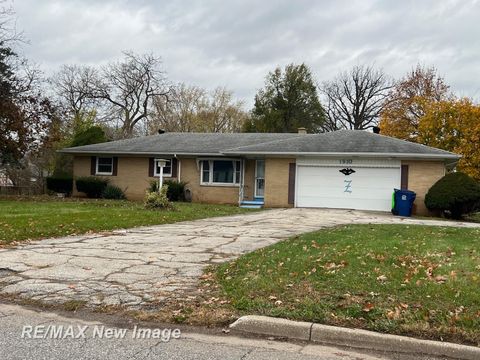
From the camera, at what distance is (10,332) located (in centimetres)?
430

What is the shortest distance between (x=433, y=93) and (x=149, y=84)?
2816cm

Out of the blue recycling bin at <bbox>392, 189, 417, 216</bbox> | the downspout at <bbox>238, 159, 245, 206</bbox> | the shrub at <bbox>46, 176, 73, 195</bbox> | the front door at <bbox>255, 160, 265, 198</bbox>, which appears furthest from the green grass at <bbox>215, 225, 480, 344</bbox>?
the shrub at <bbox>46, 176, 73, 195</bbox>

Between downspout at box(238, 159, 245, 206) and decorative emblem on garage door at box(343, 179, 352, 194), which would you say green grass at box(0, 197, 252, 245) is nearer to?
downspout at box(238, 159, 245, 206)

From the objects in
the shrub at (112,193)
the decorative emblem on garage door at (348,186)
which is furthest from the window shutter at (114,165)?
the decorative emblem on garage door at (348,186)

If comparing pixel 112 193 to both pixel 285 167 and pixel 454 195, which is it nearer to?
pixel 285 167

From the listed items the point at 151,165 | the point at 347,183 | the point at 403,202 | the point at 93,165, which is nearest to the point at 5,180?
the point at 93,165

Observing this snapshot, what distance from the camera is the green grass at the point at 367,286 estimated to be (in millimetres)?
4500

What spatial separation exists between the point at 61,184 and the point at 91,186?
2.62m

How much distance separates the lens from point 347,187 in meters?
20.3

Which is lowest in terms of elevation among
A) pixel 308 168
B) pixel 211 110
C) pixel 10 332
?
pixel 10 332

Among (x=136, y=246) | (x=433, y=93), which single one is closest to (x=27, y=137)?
(x=136, y=246)

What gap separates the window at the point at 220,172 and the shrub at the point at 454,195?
912cm

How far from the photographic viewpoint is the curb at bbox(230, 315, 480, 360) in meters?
3.99

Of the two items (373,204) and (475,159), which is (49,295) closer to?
(373,204)
